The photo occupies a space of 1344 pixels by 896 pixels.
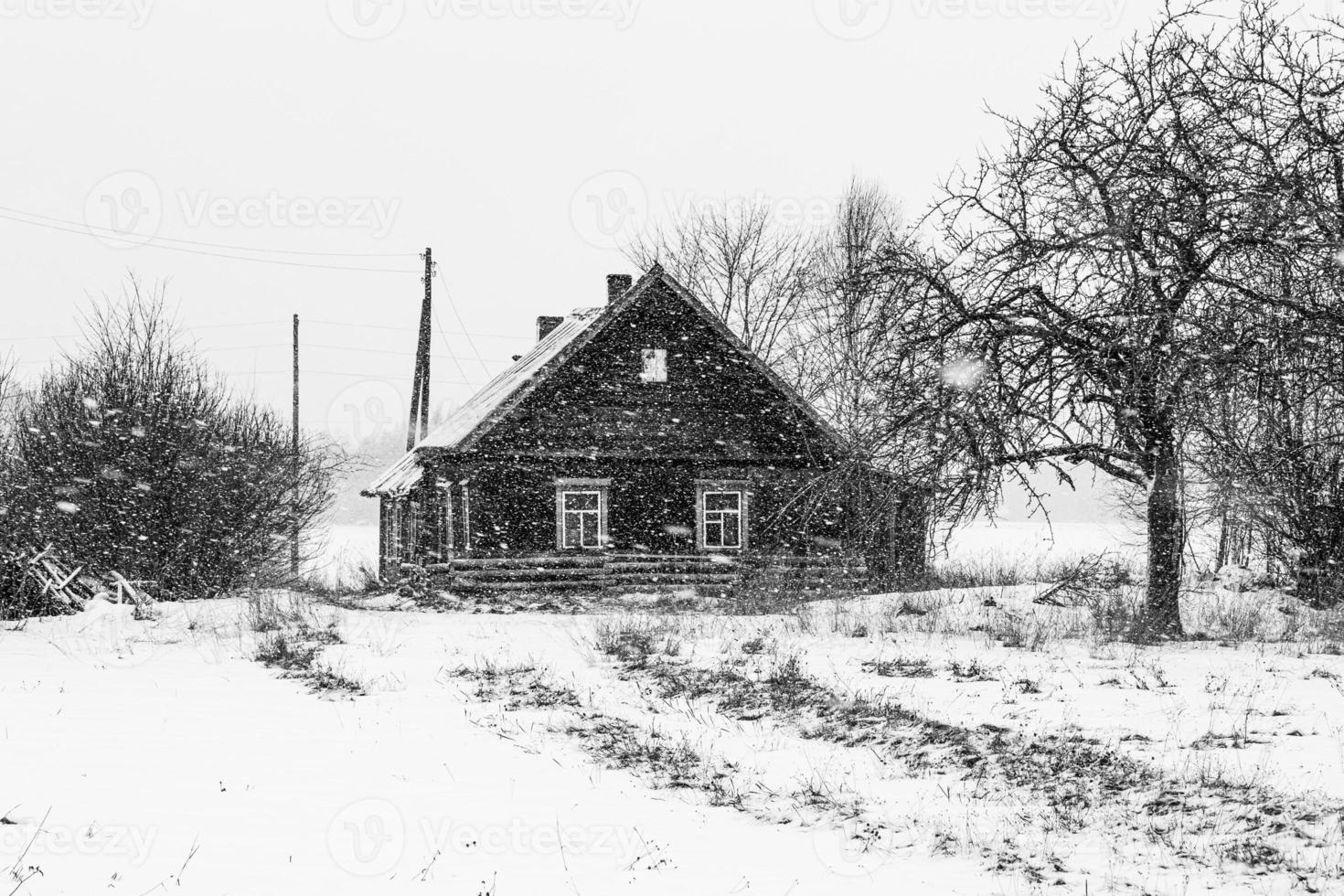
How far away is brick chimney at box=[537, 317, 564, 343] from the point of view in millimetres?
29769

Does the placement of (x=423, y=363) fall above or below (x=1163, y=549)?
above

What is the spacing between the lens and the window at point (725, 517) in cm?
2259

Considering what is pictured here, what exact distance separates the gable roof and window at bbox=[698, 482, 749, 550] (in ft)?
7.17

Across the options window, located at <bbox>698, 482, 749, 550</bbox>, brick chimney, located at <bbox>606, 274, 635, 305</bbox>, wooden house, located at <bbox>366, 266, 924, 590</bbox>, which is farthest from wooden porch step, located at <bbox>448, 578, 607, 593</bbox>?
brick chimney, located at <bbox>606, 274, 635, 305</bbox>

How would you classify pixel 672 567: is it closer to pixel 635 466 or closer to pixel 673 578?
pixel 673 578

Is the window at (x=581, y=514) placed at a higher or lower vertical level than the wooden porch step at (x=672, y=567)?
higher

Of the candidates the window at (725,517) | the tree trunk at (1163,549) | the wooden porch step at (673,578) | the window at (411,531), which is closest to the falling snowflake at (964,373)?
the tree trunk at (1163,549)

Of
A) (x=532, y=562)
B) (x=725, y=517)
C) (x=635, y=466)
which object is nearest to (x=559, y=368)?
(x=635, y=466)

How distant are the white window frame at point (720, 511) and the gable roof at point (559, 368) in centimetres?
208

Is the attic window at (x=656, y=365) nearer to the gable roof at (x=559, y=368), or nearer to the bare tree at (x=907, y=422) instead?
the gable roof at (x=559, y=368)

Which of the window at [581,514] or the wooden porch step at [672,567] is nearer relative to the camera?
the wooden porch step at [672,567]

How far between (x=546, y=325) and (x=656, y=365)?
8264 millimetres

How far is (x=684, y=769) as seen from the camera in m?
7.07

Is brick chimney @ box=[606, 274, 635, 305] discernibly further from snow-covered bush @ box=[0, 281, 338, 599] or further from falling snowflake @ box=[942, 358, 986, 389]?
falling snowflake @ box=[942, 358, 986, 389]
